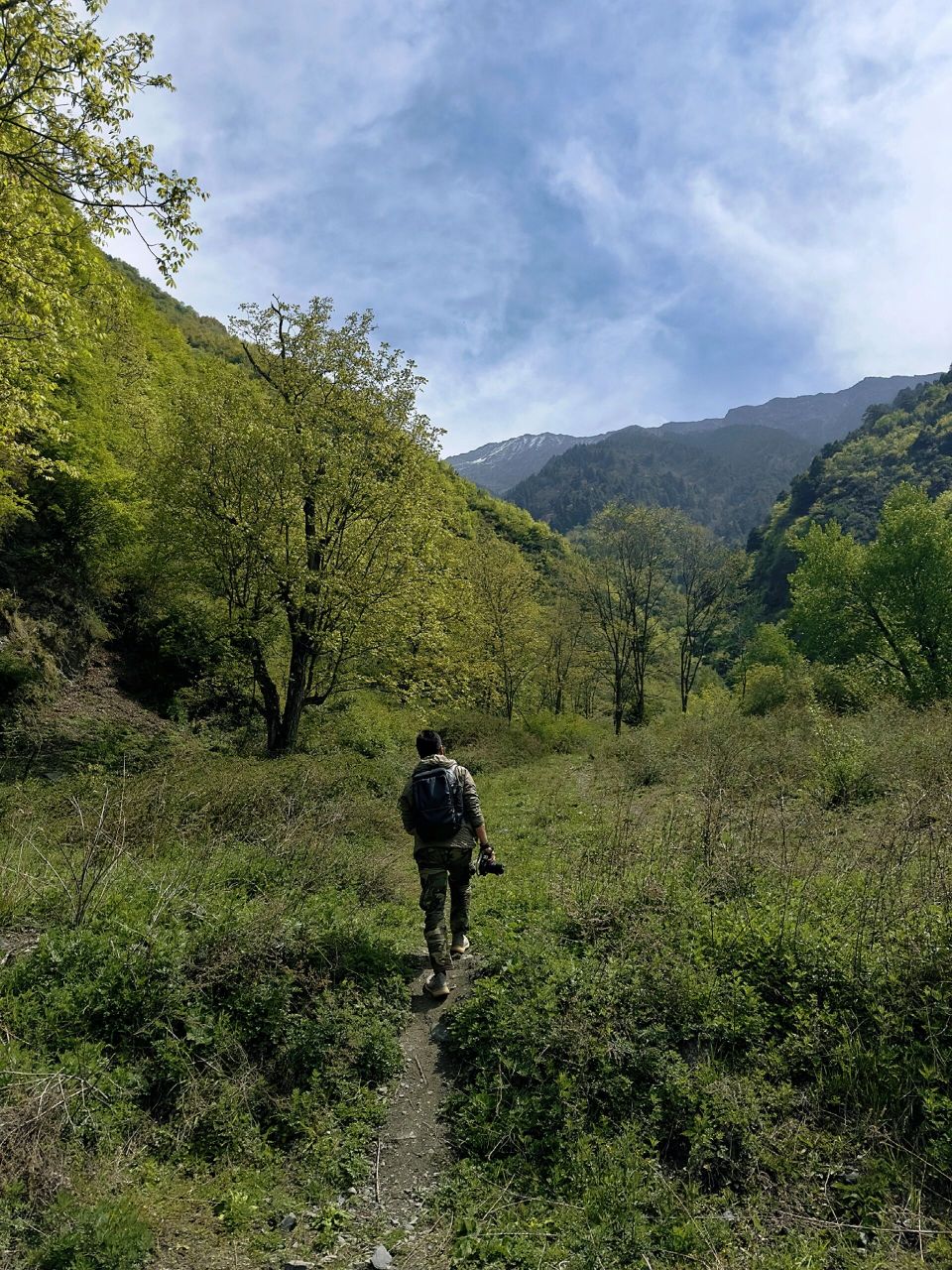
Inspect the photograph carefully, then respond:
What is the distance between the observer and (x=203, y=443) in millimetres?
14711

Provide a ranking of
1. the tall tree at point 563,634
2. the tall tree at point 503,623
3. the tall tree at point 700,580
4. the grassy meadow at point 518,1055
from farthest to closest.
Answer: the tall tree at point 563,634 → the tall tree at point 700,580 → the tall tree at point 503,623 → the grassy meadow at point 518,1055

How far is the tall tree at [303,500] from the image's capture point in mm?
14609

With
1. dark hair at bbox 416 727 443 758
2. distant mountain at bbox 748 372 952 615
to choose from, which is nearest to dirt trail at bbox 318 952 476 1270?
dark hair at bbox 416 727 443 758

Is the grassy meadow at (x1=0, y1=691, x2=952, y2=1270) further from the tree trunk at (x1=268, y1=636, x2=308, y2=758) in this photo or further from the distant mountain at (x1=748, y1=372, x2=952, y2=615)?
the distant mountain at (x1=748, y1=372, x2=952, y2=615)

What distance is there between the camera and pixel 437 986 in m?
5.83

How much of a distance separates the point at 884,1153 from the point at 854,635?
29.9 m

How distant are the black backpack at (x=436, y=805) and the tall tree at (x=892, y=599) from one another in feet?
77.0

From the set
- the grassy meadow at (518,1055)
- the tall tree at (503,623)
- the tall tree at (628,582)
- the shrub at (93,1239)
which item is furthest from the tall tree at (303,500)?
the tall tree at (628,582)

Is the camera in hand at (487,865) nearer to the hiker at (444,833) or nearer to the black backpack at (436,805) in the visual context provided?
the hiker at (444,833)

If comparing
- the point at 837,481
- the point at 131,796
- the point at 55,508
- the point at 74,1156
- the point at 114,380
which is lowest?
the point at 74,1156

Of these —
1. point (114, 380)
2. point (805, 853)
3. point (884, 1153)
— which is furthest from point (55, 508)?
point (884, 1153)

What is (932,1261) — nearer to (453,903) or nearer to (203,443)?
(453,903)

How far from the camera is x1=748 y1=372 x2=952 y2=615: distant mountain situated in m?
97.9

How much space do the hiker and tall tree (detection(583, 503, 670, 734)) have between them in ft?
92.3
